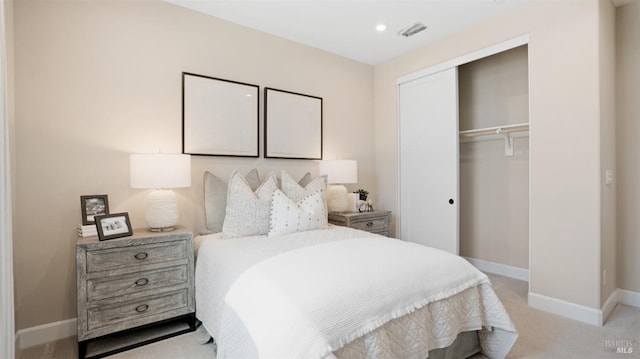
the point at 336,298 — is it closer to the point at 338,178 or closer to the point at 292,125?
the point at 338,178

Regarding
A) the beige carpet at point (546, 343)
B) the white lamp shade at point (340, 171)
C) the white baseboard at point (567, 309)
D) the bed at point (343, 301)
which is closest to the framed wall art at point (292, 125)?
the white lamp shade at point (340, 171)

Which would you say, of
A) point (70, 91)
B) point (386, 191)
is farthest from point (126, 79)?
point (386, 191)

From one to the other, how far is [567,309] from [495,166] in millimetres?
1597

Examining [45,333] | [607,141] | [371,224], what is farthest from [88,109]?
[607,141]

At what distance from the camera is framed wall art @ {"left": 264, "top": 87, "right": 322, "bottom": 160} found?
3211 mm

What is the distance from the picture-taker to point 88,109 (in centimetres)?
233

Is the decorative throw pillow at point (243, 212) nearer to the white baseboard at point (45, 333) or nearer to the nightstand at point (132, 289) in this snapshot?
the nightstand at point (132, 289)

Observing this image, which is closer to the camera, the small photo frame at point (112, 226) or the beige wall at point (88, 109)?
the small photo frame at point (112, 226)

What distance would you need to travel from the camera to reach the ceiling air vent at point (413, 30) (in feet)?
10.2

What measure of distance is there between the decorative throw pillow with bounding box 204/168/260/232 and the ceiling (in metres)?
1.52

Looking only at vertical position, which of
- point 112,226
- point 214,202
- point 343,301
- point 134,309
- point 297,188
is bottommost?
point 134,309

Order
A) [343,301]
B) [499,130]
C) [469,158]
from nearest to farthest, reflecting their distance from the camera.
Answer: [343,301], [499,130], [469,158]

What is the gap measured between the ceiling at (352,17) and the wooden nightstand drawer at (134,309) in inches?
95.5

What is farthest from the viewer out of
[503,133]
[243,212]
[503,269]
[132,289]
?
[503,269]
